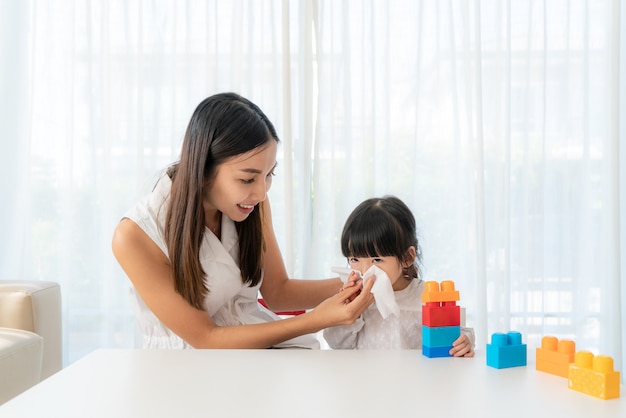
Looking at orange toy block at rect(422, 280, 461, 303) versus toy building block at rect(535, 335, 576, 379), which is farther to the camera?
orange toy block at rect(422, 280, 461, 303)

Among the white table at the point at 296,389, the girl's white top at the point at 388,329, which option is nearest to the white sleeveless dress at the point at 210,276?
the girl's white top at the point at 388,329

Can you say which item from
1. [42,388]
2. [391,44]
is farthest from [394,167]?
[42,388]

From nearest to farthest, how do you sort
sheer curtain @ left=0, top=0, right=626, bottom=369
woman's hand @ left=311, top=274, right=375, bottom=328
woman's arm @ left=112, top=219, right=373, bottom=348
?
woman's hand @ left=311, top=274, right=375, bottom=328
woman's arm @ left=112, top=219, right=373, bottom=348
sheer curtain @ left=0, top=0, right=626, bottom=369

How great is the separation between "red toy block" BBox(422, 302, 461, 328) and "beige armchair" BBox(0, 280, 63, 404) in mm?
1281

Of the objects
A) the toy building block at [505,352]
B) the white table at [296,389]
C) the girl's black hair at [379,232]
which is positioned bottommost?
the white table at [296,389]

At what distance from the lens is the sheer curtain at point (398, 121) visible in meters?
2.88

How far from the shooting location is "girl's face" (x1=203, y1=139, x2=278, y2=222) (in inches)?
64.9

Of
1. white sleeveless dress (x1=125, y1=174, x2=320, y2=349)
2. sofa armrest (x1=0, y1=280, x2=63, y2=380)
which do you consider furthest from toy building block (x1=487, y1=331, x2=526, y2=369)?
sofa armrest (x1=0, y1=280, x2=63, y2=380)

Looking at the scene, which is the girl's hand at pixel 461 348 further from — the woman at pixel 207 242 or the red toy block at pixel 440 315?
the woman at pixel 207 242

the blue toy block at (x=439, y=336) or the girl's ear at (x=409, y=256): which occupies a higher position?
the girl's ear at (x=409, y=256)

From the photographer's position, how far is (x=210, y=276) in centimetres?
170

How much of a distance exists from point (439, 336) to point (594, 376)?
0.33 metres

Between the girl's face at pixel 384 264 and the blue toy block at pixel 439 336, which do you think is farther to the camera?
the girl's face at pixel 384 264

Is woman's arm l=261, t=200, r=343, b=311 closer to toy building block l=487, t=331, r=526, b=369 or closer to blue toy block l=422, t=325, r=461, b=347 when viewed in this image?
blue toy block l=422, t=325, r=461, b=347
